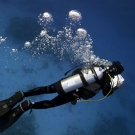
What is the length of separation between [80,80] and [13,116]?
1.69 meters

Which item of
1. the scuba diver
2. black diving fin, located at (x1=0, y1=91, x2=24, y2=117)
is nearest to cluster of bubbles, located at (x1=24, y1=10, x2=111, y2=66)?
the scuba diver

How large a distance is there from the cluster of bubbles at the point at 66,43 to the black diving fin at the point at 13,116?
9.35m

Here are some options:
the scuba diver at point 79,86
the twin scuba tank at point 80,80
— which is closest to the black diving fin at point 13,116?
the scuba diver at point 79,86

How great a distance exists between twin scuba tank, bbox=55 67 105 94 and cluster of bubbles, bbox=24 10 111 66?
9295mm

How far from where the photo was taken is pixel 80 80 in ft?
13.6

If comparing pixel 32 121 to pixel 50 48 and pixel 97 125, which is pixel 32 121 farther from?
pixel 50 48

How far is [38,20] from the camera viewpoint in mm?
15586

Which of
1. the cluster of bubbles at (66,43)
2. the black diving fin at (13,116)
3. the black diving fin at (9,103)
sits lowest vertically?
the black diving fin at (13,116)

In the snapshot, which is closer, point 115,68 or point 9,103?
point 9,103

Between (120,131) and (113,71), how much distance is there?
10966 millimetres

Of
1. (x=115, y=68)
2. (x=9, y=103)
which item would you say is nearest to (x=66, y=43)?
(x=115, y=68)

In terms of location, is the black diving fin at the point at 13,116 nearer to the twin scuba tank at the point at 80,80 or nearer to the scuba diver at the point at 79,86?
the scuba diver at the point at 79,86

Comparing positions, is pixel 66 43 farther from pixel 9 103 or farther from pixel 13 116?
pixel 13 116

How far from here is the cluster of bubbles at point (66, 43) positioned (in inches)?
555
